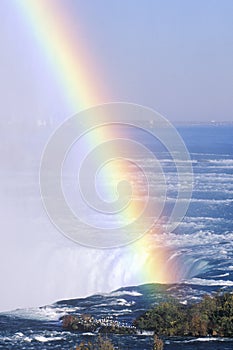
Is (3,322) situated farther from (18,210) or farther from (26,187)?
(26,187)

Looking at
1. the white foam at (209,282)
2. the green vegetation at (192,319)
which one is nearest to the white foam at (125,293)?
the white foam at (209,282)

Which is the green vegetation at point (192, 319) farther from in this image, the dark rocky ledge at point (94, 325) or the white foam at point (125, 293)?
the white foam at point (125, 293)

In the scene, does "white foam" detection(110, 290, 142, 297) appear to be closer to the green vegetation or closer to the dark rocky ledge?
the green vegetation

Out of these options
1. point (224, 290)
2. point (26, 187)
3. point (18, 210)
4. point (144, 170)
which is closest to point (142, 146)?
point (144, 170)

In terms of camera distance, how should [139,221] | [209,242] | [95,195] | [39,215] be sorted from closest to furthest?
[209,242], [139,221], [39,215], [95,195]

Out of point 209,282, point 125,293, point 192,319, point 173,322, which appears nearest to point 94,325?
point 173,322

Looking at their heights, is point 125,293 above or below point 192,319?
above

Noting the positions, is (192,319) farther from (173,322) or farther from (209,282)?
(209,282)

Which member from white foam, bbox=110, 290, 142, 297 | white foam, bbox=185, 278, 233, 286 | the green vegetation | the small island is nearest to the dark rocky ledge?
the small island
